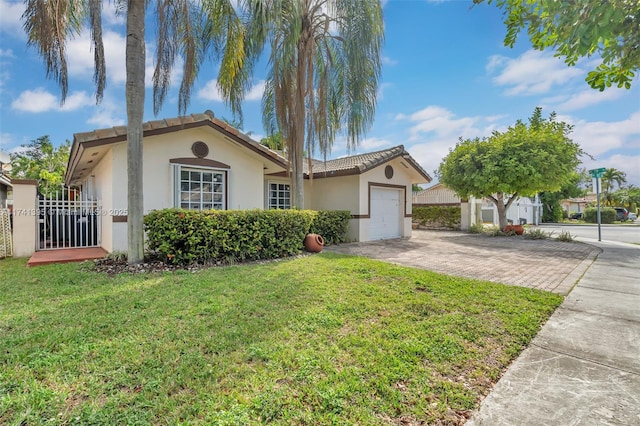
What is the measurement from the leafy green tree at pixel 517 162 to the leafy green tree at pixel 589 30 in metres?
13.5

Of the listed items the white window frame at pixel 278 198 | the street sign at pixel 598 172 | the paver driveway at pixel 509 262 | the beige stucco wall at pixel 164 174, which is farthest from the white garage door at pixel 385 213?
the street sign at pixel 598 172

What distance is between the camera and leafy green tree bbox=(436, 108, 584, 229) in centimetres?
1402

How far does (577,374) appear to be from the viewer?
2799 millimetres

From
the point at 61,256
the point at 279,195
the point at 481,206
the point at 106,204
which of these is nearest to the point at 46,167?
the point at 106,204

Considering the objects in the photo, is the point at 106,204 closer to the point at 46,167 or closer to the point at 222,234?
the point at 222,234

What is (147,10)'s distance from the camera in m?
7.10

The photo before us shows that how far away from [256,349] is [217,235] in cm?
480

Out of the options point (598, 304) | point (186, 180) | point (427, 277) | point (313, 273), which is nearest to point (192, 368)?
point (313, 273)

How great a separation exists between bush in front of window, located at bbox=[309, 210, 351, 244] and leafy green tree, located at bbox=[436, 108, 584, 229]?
8.32m

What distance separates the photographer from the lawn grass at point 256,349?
7.39ft

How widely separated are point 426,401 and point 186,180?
366 inches

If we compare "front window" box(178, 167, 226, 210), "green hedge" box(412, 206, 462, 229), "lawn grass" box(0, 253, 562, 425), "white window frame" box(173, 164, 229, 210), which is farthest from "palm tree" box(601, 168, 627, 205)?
"front window" box(178, 167, 226, 210)

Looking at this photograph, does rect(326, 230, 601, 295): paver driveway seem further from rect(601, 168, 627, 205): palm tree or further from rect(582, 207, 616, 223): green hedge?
rect(601, 168, 627, 205): palm tree

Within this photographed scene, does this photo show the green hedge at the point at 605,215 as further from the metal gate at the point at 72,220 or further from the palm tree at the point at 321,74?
the metal gate at the point at 72,220
